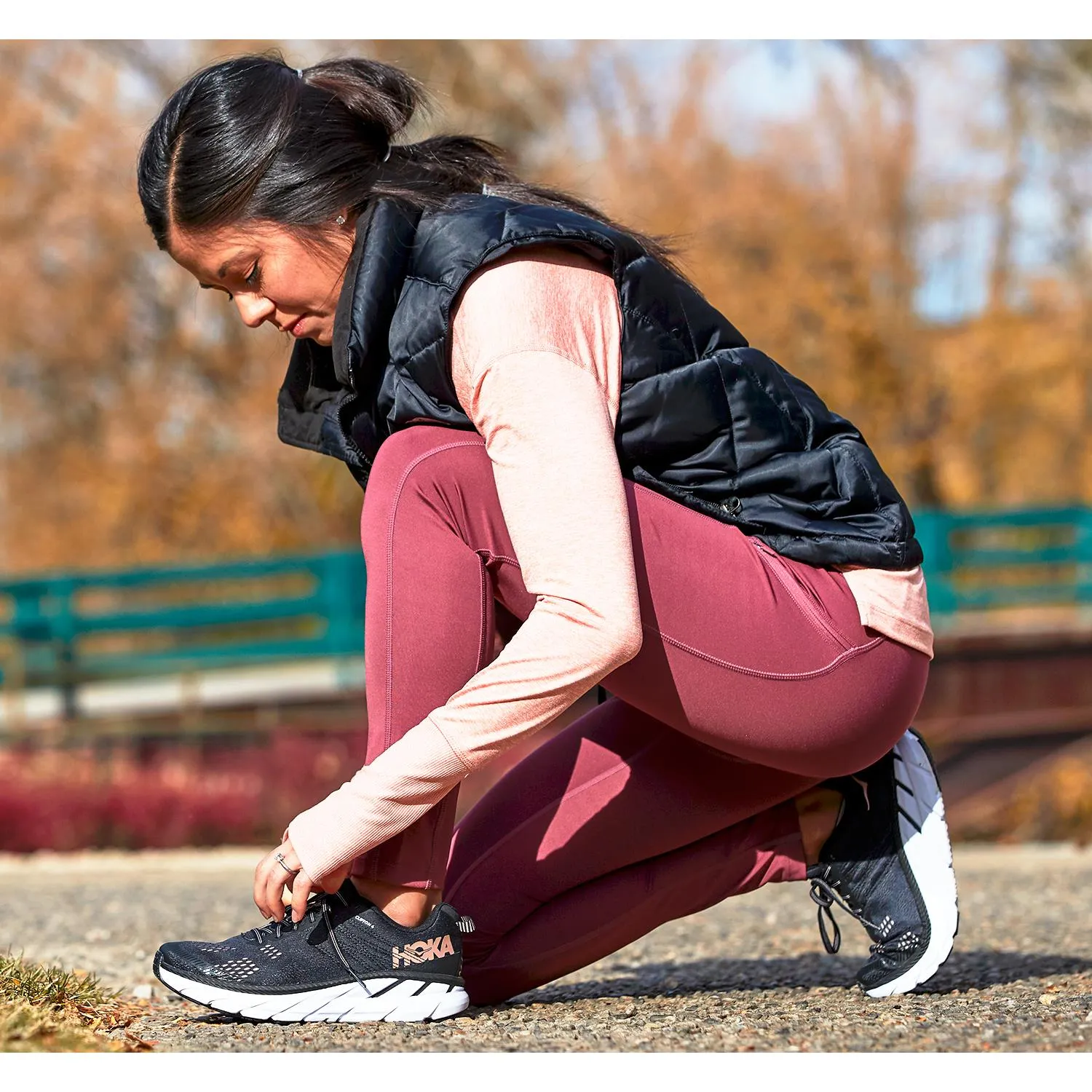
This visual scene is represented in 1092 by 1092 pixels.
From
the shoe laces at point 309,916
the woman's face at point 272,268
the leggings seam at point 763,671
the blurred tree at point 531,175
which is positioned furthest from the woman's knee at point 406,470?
the blurred tree at point 531,175

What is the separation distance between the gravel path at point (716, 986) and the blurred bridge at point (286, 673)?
559cm

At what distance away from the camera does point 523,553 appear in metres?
1.81

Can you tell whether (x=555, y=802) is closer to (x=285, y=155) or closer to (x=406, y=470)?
(x=406, y=470)

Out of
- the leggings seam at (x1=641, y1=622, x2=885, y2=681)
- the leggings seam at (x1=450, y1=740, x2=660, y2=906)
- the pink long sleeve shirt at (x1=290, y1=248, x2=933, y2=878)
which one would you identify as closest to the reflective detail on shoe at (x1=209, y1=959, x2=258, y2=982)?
the pink long sleeve shirt at (x1=290, y1=248, x2=933, y2=878)

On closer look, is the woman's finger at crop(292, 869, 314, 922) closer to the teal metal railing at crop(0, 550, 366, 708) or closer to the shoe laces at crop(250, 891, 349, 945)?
the shoe laces at crop(250, 891, 349, 945)

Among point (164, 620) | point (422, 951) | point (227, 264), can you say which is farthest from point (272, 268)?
point (164, 620)

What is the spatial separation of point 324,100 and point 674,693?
0.91 m

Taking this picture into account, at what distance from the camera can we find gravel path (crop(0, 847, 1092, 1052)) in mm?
1832

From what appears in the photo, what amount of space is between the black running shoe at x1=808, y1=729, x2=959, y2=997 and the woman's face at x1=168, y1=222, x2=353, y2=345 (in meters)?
1.00

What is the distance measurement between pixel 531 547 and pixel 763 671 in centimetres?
37

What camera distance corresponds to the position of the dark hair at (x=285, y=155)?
6.45ft

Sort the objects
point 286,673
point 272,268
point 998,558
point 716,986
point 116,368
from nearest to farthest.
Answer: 1. point 272,268
2. point 716,986
3. point 286,673
4. point 998,558
5. point 116,368

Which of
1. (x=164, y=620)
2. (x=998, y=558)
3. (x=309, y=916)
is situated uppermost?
(x=309, y=916)
